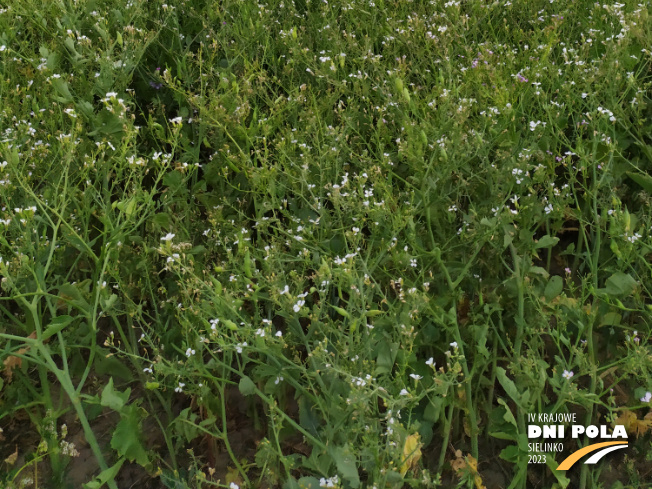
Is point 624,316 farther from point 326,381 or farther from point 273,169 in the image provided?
point 273,169

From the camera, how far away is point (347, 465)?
1.91m

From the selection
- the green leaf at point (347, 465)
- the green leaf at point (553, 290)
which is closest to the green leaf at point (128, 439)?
the green leaf at point (347, 465)

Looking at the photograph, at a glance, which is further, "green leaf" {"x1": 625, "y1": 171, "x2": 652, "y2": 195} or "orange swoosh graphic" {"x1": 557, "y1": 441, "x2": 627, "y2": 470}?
"green leaf" {"x1": 625, "y1": 171, "x2": 652, "y2": 195}

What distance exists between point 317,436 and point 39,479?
44.7 inches

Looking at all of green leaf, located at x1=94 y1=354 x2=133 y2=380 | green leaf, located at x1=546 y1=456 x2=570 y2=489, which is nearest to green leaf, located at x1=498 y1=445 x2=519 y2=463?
green leaf, located at x1=546 y1=456 x2=570 y2=489

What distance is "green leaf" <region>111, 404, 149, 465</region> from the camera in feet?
7.29

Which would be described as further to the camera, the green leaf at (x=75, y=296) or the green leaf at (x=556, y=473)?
the green leaf at (x=75, y=296)

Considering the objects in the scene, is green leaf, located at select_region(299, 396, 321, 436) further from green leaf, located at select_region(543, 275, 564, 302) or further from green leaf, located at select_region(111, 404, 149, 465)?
green leaf, located at select_region(543, 275, 564, 302)

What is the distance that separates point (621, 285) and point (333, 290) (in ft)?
3.35

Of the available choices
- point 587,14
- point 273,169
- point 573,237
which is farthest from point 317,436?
point 587,14

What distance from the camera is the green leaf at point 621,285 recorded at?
2209 millimetres

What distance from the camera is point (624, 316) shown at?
2633 millimetres

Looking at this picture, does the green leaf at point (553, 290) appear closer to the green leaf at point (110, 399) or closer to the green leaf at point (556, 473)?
the green leaf at point (556, 473)

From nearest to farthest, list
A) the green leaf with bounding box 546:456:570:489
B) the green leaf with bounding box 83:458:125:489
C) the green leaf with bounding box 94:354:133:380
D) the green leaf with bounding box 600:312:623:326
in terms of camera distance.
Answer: the green leaf with bounding box 83:458:125:489
the green leaf with bounding box 546:456:570:489
the green leaf with bounding box 600:312:623:326
the green leaf with bounding box 94:354:133:380
